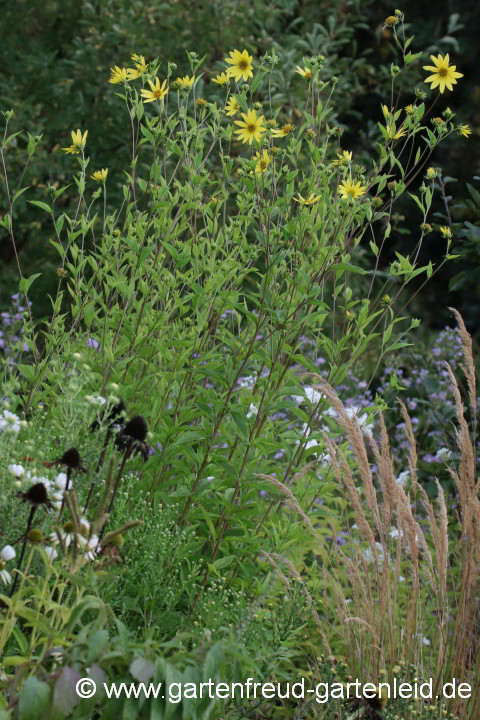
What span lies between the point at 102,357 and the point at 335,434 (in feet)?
2.75

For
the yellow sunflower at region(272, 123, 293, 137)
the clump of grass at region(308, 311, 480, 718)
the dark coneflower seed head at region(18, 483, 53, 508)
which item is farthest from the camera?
the yellow sunflower at region(272, 123, 293, 137)

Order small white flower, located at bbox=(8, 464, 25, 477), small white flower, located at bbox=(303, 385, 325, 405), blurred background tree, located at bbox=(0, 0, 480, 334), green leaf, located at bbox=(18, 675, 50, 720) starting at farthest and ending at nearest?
1. blurred background tree, located at bbox=(0, 0, 480, 334)
2. small white flower, located at bbox=(303, 385, 325, 405)
3. small white flower, located at bbox=(8, 464, 25, 477)
4. green leaf, located at bbox=(18, 675, 50, 720)

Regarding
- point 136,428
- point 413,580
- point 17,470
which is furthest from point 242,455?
point 17,470

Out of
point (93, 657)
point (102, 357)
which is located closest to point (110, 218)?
point (102, 357)

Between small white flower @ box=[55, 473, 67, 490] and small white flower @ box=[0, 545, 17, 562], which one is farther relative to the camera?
small white flower @ box=[55, 473, 67, 490]

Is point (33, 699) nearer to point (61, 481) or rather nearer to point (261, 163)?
point (61, 481)

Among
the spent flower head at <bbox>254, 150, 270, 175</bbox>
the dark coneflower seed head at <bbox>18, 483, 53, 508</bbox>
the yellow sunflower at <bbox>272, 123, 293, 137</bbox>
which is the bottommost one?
the dark coneflower seed head at <bbox>18, 483, 53, 508</bbox>

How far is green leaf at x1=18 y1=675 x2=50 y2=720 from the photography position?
2002mm

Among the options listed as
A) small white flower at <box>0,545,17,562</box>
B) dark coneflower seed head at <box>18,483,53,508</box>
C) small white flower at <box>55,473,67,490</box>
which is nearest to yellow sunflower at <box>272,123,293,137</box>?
small white flower at <box>55,473,67,490</box>

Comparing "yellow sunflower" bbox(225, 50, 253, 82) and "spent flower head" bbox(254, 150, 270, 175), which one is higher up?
"yellow sunflower" bbox(225, 50, 253, 82)

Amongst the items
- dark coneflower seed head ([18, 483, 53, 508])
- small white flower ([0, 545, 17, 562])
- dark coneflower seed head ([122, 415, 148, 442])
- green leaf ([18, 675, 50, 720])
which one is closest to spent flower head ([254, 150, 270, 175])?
dark coneflower seed head ([122, 415, 148, 442])

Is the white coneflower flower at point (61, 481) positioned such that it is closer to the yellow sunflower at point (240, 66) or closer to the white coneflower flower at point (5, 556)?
the white coneflower flower at point (5, 556)

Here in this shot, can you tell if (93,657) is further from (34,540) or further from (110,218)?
(110,218)

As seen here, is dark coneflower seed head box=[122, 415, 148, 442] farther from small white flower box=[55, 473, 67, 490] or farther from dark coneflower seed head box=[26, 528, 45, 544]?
dark coneflower seed head box=[26, 528, 45, 544]
